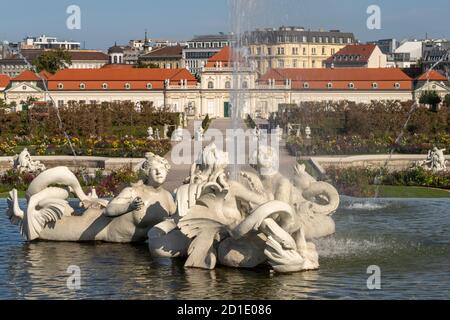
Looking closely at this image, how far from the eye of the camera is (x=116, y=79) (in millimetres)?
81875

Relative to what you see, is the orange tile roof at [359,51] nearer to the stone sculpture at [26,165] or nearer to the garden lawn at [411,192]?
the stone sculpture at [26,165]

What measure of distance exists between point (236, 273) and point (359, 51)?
97176 mm

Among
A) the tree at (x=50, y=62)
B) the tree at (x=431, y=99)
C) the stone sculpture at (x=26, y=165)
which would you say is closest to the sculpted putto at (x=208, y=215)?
the stone sculpture at (x=26, y=165)

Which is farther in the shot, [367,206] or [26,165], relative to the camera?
[26,165]

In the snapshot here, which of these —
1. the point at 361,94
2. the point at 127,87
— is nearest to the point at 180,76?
the point at 127,87

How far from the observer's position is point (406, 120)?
41.5 m

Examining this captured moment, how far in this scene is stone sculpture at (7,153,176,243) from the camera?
10.8 meters

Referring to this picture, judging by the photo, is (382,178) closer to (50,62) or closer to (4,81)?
(4,81)

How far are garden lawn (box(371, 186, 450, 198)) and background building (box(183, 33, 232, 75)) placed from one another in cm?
11767

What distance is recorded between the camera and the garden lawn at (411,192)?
67.1 feet

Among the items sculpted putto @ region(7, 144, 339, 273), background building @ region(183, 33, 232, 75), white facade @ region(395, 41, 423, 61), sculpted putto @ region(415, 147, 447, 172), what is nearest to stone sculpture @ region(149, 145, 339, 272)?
sculpted putto @ region(7, 144, 339, 273)

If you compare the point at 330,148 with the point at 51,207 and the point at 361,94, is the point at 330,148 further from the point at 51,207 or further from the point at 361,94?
the point at 361,94

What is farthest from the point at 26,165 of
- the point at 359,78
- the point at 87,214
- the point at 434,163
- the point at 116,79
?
the point at 116,79

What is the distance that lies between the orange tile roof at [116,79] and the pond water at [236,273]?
69641 millimetres
